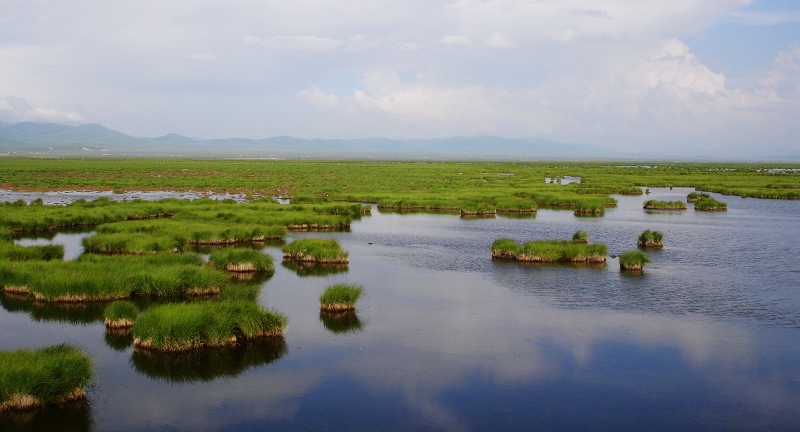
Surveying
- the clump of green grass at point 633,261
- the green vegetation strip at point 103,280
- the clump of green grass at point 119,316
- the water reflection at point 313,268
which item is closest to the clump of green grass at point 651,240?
the clump of green grass at point 633,261

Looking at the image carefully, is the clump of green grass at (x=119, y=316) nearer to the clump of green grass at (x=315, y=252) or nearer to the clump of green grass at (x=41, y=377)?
the clump of green grass at (x=41, y=377)

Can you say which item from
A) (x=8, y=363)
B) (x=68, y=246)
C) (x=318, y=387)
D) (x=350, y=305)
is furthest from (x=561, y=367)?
(x=68, y=246)

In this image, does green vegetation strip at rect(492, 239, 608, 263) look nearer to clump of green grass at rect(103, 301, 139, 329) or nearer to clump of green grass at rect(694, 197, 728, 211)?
clump of green grass at rect(103, 301, 139, 329)

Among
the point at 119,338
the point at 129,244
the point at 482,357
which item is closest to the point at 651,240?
the point at 482,357

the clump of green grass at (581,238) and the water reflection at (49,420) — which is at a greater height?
the clump of green grass at (581,238)

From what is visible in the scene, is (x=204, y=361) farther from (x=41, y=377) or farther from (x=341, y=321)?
(x=341, y=321)

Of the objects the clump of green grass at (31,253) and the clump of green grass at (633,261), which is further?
the clump of green grass at (633,261)
